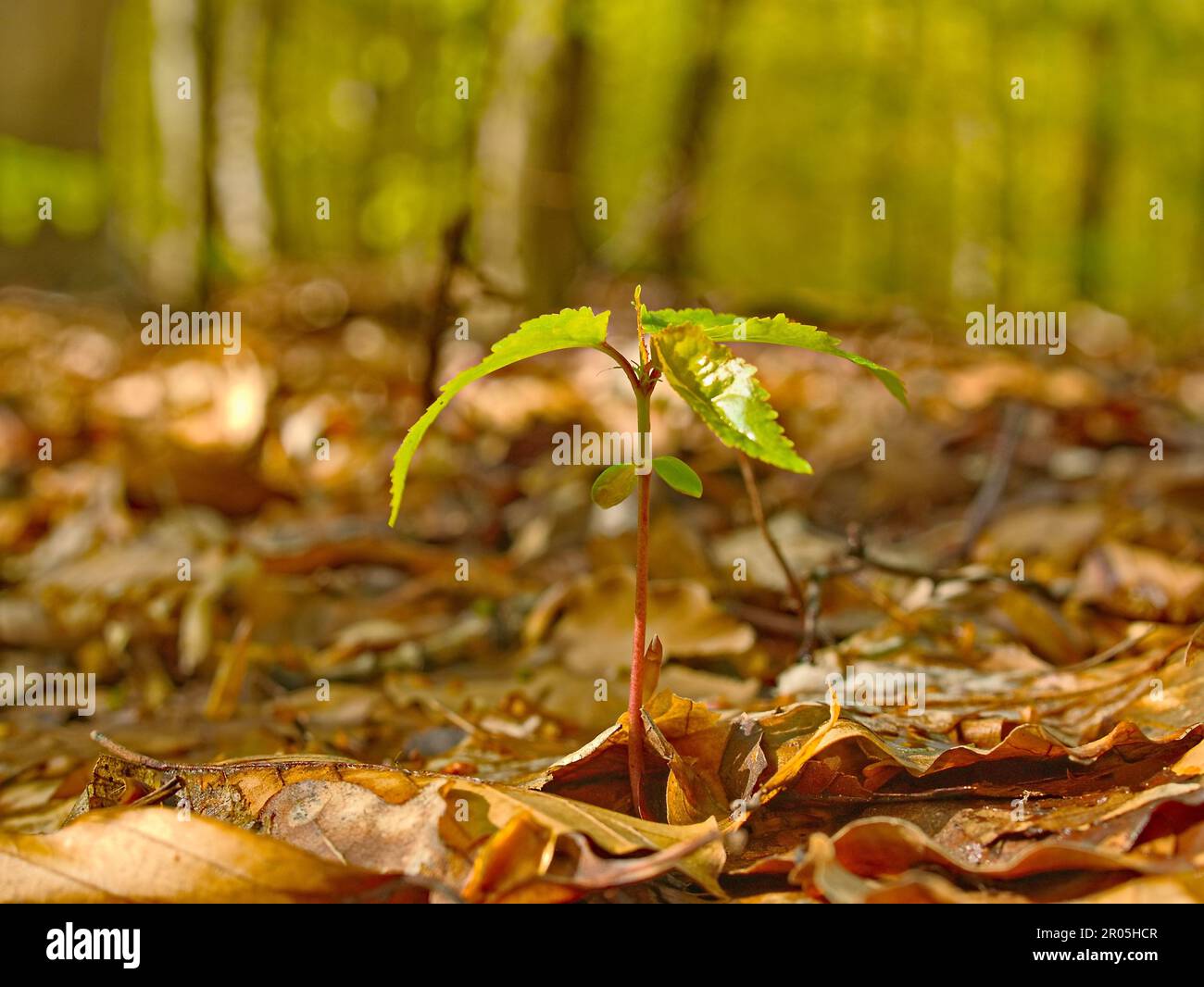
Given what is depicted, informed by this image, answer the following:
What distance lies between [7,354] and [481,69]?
11.4 ft

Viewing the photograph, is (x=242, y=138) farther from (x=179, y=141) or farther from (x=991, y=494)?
(x=991, y=494)

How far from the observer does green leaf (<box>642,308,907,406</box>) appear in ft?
3.13

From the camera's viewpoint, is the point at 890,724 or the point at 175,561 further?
the point at 175,561

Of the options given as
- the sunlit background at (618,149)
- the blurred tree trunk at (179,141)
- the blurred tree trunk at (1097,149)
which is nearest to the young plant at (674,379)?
the sunlit background at (618,149)

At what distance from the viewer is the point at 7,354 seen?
252 inches

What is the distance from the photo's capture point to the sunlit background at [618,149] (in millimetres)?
5629

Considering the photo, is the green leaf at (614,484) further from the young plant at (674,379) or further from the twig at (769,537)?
the twig at (769,537)

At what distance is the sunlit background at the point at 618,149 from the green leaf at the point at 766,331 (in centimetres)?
166

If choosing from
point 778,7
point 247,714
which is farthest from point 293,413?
point 778,7

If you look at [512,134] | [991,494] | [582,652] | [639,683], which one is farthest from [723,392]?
[512,134]

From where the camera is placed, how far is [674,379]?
0.93 metres

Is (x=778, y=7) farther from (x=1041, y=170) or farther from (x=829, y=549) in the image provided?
(x=829, y=549)
